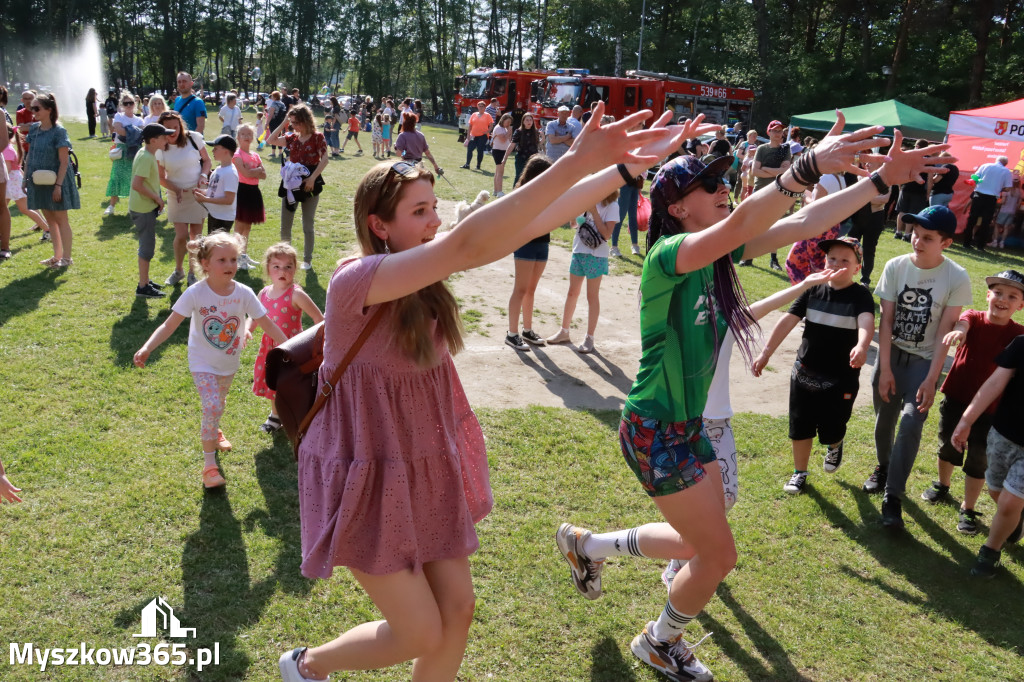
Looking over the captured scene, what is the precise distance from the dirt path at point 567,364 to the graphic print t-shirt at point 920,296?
2050 millimetres

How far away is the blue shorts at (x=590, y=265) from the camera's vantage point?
7.85 meters

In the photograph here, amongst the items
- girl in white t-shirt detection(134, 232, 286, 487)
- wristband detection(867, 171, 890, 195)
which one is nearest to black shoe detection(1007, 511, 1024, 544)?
wristband detection(867, 171, 890, 195)

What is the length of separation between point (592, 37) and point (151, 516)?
188 feet

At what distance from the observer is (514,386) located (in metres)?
7.00

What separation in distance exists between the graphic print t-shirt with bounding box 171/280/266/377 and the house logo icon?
1.56 m

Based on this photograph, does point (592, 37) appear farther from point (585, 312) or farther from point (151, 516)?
point (151, 516)

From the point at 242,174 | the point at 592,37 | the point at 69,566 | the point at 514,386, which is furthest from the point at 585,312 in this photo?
the point at 592,37

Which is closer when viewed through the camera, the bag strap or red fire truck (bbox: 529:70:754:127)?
the bag strap

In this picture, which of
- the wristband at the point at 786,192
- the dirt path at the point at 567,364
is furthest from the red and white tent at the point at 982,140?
the wristband at the point at 786,192

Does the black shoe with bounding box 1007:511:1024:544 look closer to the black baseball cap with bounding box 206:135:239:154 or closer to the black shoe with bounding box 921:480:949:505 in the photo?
the black shoe with bounding box 921:480:949:505

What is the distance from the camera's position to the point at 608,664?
3578 mm

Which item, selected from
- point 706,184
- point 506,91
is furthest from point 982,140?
point 506,91

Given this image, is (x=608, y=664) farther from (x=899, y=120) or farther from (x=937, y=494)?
(x=899, y=120)

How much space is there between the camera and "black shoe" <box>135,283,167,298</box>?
335 inches
